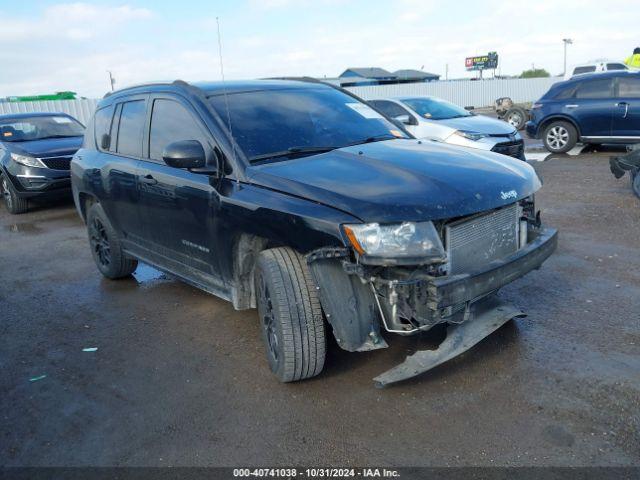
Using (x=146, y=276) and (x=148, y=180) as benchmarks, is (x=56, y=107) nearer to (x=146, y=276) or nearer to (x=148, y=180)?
(x=146, y=276)

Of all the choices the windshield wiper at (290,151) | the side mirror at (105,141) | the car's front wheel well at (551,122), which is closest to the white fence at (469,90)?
the car's front wheel well at (551,122)

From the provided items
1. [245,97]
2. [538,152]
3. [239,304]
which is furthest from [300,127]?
[538,152]

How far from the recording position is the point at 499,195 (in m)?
3.10

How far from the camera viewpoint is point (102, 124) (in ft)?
17.0

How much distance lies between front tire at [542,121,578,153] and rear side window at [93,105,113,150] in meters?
9.89

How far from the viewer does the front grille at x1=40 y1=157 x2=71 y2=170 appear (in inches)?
368

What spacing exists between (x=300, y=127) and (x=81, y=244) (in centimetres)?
477

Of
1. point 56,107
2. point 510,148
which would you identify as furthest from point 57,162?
point 56,107

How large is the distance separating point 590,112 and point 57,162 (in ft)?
33.7

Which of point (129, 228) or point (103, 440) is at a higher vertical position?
point (129, 228)

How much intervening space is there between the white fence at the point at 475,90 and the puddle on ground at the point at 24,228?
24.2 m

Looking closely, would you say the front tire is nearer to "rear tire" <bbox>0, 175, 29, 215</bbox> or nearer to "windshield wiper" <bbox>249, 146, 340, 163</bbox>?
"windshield wiper" <bbox>249, 146, 340, 163</bbox>

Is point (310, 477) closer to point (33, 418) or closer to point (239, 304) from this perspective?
point (239, 304)

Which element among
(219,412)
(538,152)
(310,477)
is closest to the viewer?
(310,477)
